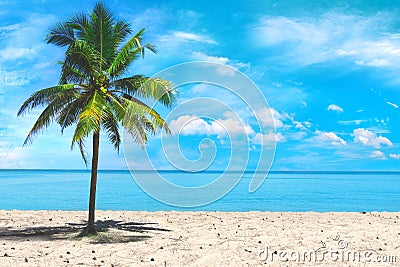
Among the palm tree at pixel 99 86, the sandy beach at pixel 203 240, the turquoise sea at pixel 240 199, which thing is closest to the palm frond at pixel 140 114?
the palm tree at pixel 99 86

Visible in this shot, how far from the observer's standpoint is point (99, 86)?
40.9ft

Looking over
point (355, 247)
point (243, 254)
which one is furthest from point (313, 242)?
point (243, 254)

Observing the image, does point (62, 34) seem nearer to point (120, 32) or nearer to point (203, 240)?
point (120, 32)

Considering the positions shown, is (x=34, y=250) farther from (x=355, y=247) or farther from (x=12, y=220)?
(x=355, y=247)

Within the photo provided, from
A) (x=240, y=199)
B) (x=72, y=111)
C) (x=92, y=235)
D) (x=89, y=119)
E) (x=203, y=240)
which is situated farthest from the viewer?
(x=240, y=199)

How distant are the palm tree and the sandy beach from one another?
5.92ft

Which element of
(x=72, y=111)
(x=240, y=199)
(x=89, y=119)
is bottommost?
(x=240, y=199)

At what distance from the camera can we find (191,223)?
596 inches

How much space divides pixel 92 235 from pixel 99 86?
4.51 m

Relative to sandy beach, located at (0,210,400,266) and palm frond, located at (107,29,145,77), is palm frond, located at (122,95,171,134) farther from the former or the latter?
sandy beach, located at (0,210,400,266)

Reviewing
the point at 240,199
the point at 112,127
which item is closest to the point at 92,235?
the point at 112,127

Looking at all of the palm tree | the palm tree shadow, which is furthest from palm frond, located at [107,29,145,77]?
the palm tree shadow

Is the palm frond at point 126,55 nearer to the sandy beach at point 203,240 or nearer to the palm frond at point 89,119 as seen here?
the palm frond at point 89,119

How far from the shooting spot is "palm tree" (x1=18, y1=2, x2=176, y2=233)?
12039 millimetres
